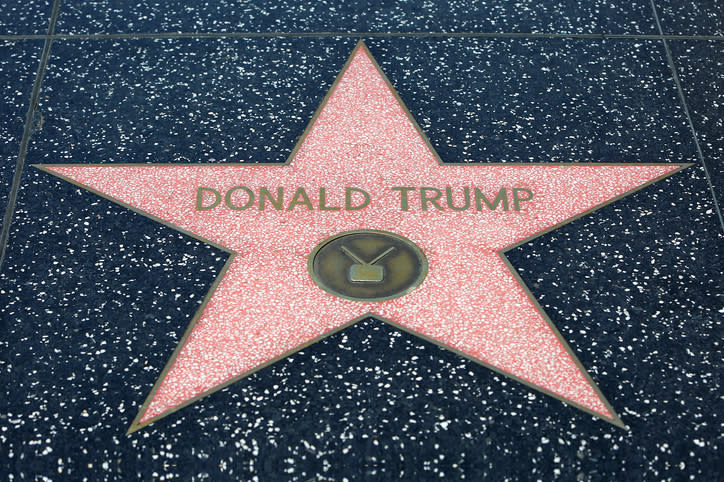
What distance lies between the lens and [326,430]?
4.91 feet

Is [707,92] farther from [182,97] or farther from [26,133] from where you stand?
[26,133]

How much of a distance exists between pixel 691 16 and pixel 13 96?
6.59 ft

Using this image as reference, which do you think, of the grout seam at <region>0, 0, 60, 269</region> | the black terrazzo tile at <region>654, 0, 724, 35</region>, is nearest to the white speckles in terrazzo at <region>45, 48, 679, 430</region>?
the grout seam at <region>0, 0, 60, 269</region>

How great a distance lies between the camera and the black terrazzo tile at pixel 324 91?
205cm

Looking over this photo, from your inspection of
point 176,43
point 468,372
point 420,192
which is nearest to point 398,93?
point 420,192

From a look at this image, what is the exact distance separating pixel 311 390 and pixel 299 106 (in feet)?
2.97

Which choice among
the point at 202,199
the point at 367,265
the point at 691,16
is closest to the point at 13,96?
the point at 202,199

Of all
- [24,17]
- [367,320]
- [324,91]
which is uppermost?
[24,17]

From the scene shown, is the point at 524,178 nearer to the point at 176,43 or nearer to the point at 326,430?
the point at 326,430

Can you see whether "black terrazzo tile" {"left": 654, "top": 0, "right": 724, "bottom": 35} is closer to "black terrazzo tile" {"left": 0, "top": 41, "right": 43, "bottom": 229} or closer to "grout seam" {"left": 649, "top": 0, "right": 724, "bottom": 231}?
"grout seam" {"left": 649, "top": 0, "right": 724, "bottom": 231}

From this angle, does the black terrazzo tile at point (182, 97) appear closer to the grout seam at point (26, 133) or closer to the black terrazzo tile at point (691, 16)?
the grout seam at point (26, 133)

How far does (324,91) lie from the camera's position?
7.29 feet

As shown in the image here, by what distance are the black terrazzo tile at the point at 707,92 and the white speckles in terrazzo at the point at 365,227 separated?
132mm

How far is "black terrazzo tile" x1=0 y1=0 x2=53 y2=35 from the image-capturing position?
2393 mm
